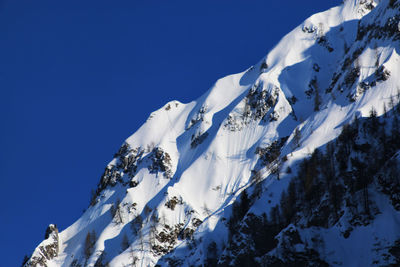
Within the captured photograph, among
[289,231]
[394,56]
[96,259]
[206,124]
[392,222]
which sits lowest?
[392,222]

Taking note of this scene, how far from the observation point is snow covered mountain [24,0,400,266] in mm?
93438

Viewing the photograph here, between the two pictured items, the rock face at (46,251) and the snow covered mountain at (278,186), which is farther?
the rock face at (46,251)

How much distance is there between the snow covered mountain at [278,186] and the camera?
307 feet

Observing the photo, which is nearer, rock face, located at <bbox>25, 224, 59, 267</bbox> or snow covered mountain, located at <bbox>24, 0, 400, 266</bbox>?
snow covered mountain, located at <bbox>24, 0, 400, 266</bbox>

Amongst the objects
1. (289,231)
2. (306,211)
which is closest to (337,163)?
(306,211)

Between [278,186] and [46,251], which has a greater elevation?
[46,251]

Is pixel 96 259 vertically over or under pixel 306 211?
over

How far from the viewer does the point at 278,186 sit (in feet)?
384

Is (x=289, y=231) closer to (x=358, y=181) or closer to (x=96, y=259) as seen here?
(x=358, y=181)

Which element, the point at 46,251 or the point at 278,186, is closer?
the point at 278,186

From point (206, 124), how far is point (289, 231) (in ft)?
343

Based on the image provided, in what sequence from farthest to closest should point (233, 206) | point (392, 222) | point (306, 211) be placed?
point (233, 206) < point (306, 211) < point (392, 222)

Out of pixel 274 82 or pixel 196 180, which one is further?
pixel 274 82

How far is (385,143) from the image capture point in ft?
370
